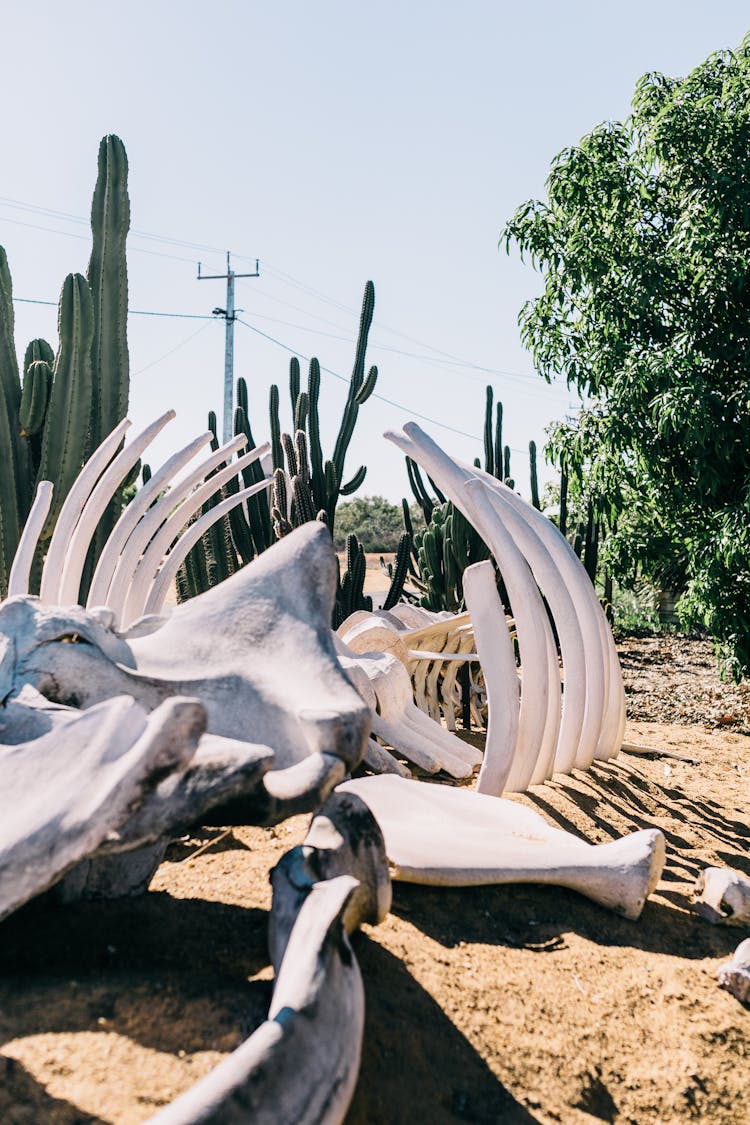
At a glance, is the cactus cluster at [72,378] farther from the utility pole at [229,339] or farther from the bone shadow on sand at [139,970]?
the utility pole at [229,339]

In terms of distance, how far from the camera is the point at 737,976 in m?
2.23

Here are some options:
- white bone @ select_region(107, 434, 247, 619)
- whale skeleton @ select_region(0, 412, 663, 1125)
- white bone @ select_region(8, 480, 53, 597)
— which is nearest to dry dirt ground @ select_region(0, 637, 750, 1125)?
whale skeleton @ select_region(0, 412, 663, 1125)

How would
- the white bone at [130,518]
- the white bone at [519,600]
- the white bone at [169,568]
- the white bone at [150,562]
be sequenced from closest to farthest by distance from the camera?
the white bone at [519,600]
the white bone at [130,518]
the white bone at [150,562]
the white bone at [169,568]

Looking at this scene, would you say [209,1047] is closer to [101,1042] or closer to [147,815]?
[101,1042]

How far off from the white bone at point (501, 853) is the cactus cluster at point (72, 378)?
4.05 metres

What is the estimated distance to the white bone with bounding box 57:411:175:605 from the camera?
4.04 meters

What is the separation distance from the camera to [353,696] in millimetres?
1583

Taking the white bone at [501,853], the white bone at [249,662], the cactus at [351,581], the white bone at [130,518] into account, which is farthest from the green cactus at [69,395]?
the white bone at [249,662]

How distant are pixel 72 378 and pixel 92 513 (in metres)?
2.27

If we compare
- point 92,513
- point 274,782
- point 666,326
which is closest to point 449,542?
point 666,326

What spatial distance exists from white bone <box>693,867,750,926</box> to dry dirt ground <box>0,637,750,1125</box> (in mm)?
43

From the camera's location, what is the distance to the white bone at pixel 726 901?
2.63 meters

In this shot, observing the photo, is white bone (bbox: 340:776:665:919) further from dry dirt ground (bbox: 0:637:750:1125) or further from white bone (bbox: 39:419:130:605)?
white bone (bbox: 39:419:130:605)

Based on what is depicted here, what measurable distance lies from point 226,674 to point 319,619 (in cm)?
24
